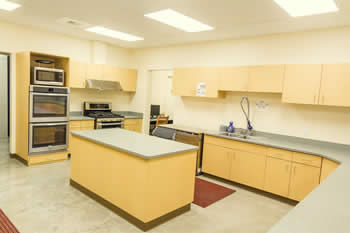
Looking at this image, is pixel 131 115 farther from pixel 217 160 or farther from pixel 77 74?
pixel 217 160

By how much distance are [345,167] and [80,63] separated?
16.8 ft

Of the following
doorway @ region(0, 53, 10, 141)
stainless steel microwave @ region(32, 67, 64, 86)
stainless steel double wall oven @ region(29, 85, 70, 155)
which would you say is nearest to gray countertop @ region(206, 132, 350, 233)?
stainless steel double wall oven @ region(29, 85, 70, 155)

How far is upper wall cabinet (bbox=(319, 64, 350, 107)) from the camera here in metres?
3.31

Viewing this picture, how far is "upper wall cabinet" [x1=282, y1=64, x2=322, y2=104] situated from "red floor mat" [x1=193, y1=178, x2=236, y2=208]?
5.77ft

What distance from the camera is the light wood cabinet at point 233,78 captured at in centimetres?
429

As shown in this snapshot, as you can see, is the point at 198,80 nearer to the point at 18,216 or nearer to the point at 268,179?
the point at 268,179

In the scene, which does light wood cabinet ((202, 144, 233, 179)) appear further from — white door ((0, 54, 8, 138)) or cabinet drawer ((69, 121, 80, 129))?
white door ((0, 54, 8, 138))

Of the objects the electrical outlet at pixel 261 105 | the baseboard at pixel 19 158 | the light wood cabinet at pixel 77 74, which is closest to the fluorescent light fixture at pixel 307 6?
the electrical outlet at pixel 261 105

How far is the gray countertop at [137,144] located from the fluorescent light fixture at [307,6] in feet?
6.82

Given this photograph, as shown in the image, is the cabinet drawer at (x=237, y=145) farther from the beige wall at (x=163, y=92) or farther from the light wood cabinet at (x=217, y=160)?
the beige wall at (x=163, y=92)

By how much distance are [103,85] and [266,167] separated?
3.95 m

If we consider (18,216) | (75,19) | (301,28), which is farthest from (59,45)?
(301,28)

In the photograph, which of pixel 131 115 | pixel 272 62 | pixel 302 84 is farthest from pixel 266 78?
pixel 131 115

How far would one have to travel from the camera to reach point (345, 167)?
266cm
